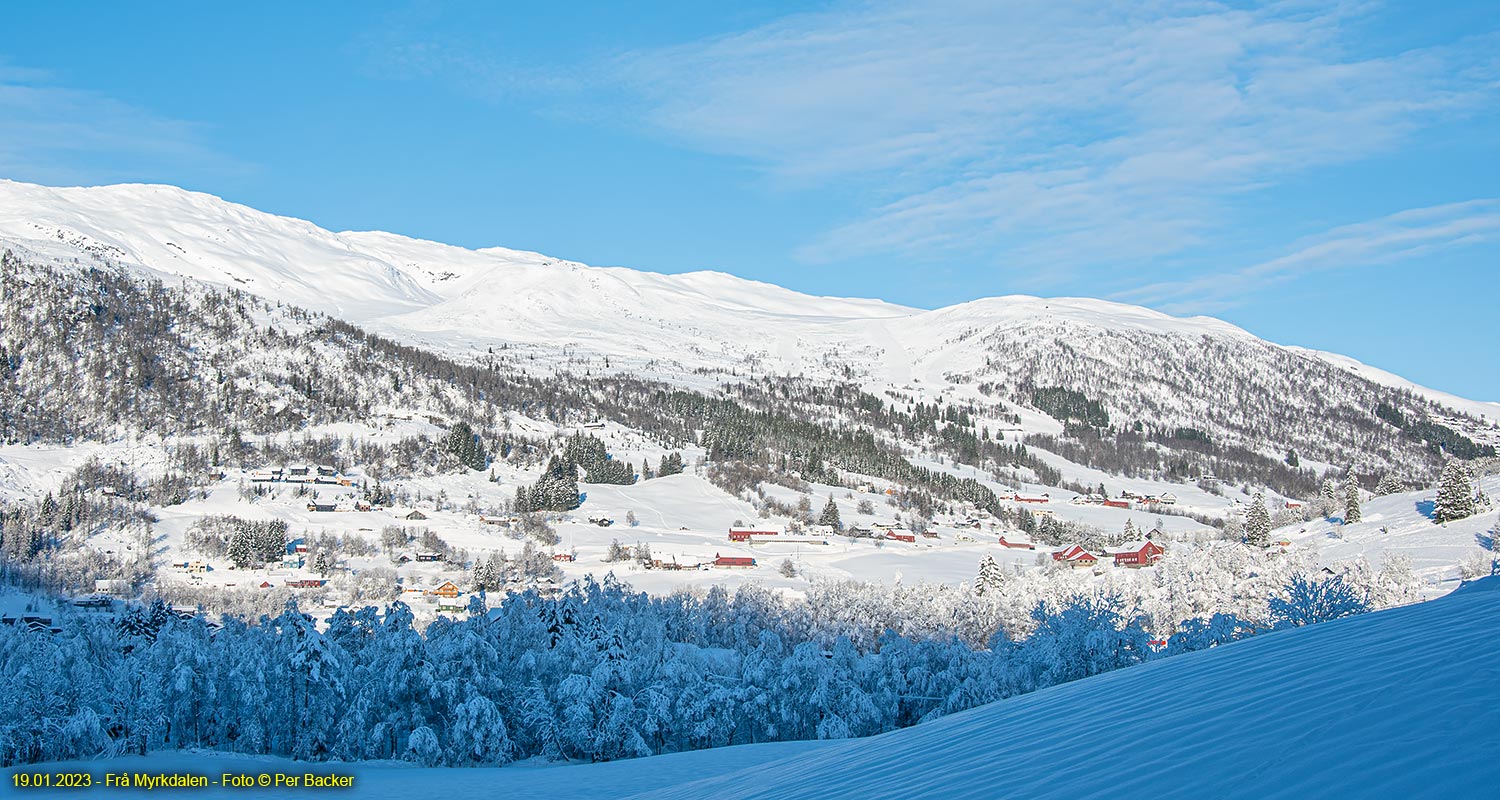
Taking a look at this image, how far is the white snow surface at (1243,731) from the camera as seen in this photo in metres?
5.96

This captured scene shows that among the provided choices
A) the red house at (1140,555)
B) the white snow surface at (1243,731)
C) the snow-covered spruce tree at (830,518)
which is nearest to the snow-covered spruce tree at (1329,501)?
the red house at (1140,555)

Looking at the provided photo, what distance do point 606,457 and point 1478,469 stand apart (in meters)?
124

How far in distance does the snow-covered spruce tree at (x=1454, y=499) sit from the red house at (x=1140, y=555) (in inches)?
1121

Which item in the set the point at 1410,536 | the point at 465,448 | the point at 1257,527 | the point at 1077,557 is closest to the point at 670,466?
the point at 465,448

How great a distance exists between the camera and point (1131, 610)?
60.0m

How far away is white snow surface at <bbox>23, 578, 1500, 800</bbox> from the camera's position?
596cm

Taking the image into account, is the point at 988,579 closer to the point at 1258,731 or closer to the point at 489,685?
the point at 489,685

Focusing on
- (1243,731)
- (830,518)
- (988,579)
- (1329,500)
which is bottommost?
(988,579)

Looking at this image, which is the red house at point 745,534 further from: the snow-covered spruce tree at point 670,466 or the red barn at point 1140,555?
the red barn at point 1140,555

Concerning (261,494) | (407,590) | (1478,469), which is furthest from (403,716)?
(1478,469)

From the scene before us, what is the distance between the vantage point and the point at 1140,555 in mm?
112938

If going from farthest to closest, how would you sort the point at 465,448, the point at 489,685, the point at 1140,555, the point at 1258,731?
the point at 465,448 → the point at 1140,555 → the point at 489,685 → the point at 1258,731

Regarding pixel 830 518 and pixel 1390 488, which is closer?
pixel 1390 488

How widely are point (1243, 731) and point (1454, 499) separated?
9454cm
